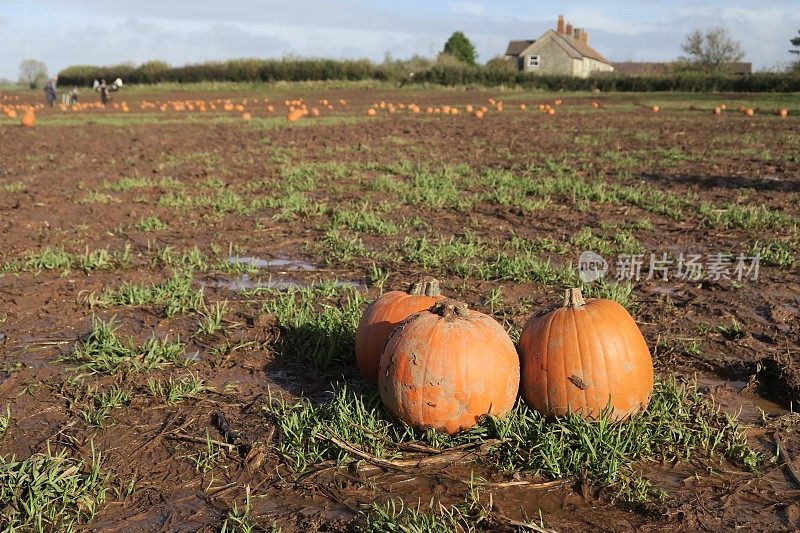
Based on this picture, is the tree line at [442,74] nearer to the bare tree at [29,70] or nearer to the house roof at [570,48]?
the house roof at [570,48]

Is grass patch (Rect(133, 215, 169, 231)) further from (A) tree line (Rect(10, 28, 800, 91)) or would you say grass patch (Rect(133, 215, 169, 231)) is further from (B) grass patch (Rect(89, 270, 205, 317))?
(A) tree line (Rect(10, 28, 800, 91))

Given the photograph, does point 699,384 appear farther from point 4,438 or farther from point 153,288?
point 153,288

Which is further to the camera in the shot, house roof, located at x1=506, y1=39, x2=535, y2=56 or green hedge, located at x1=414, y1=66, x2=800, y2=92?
house roof, located at x1=506, y1=39, x2=535, y2=56

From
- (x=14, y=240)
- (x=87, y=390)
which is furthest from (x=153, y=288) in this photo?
(x=14, y=240)

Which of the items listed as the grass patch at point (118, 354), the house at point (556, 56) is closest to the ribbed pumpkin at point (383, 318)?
the grass patch at point (118, 354)

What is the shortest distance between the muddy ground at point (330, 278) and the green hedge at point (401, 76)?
30.3 meters

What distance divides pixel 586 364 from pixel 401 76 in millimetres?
54087

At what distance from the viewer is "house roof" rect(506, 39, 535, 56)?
88.8m

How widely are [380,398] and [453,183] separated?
7.89m

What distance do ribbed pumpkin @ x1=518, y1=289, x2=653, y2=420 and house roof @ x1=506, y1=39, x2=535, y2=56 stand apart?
3527 inches

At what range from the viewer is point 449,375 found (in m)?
3.33

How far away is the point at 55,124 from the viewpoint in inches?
973

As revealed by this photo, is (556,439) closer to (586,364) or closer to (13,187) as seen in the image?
(586,364)

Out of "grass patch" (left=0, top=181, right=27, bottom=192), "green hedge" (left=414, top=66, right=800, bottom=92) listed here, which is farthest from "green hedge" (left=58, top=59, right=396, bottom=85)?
"grass patch" (left=0, top=181, right=27, bottom=192)
